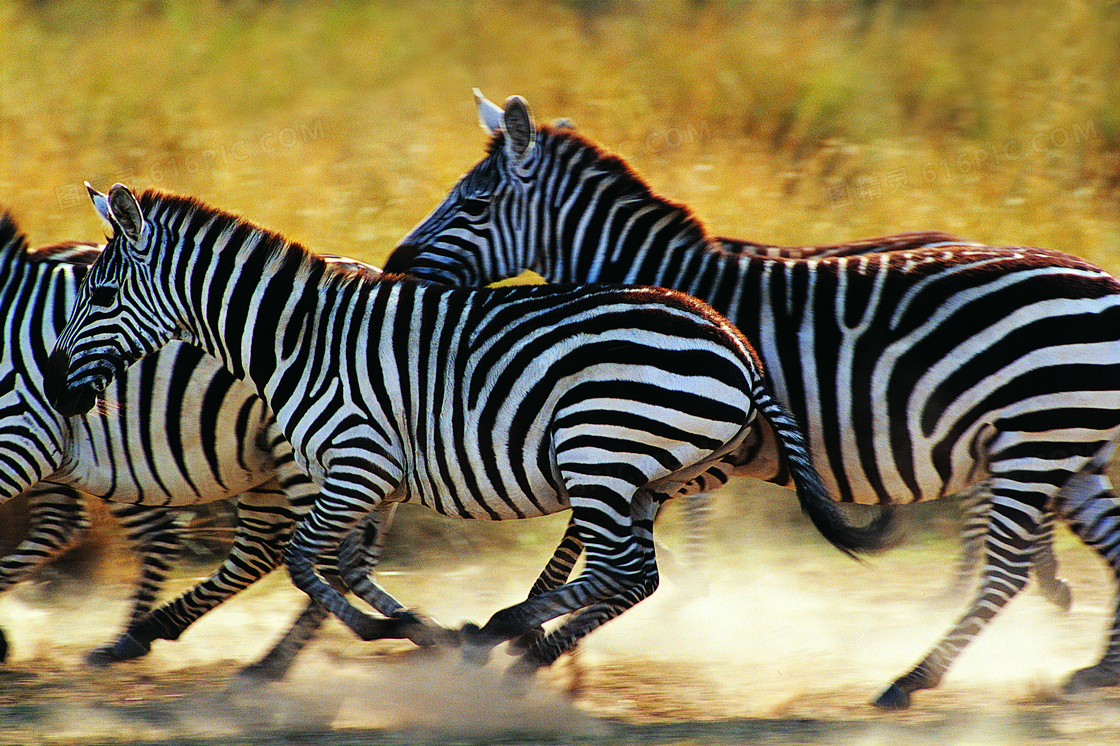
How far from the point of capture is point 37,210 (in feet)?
27.8

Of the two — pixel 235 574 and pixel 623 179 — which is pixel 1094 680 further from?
pixel 235 574

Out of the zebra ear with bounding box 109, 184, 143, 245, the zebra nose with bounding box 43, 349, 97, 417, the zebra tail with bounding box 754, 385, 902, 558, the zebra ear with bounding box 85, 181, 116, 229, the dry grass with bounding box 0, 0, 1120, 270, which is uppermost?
the dry grass with bounding box 0, 0, 1120, 270

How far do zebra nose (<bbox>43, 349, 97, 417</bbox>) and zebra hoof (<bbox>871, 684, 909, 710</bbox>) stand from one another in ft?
10.8

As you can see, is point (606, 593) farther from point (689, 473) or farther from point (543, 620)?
point (689, 473)

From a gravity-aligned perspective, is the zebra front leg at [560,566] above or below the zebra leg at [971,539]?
below

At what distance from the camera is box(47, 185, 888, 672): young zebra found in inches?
167

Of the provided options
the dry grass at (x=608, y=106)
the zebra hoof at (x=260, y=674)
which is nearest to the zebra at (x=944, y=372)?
the zebra hoof at (x=260, y=674)

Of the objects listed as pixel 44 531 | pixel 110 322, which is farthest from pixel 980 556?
pixel 44 531

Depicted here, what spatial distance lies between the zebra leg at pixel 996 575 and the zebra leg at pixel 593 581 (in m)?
1.10

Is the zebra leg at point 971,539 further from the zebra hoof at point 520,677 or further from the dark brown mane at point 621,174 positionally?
the zebra hoof at point 520,677

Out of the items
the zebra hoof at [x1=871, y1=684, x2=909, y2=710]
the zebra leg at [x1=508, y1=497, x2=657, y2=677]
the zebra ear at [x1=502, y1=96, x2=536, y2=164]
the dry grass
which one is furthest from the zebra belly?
the dry grass

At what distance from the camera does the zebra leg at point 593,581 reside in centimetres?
439

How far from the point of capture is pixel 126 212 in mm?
4504

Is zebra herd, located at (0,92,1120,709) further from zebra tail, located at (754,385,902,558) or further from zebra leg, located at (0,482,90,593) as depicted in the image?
zebra leg, located at (0,482,90,593)
